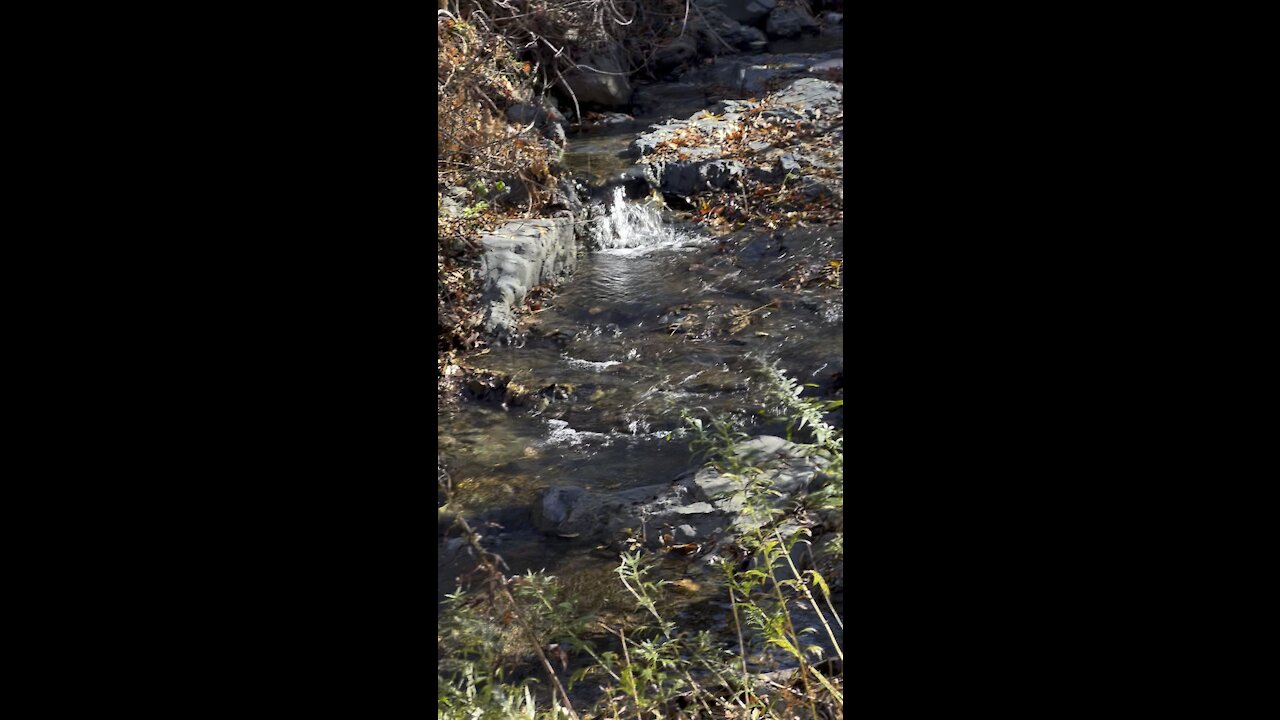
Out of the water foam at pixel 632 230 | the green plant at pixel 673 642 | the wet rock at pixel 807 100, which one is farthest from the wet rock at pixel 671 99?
the green plant at pixel 673 642

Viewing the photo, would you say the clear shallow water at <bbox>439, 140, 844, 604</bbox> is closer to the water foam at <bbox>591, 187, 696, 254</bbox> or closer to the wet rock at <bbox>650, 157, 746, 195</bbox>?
the water foam at <bbox>591, 187, 696, 254</bbox>

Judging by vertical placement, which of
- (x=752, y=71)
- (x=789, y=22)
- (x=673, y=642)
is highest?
(x=789, y=22)

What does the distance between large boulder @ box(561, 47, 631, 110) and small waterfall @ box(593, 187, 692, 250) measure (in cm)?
224

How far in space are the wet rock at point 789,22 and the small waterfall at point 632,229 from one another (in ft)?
18.5

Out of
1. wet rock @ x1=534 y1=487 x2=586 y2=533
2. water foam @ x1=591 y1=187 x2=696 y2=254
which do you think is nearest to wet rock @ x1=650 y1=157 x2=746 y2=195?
water foam @ x1=591 y1=187 x2=696 y2=254

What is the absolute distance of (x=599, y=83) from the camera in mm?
10094

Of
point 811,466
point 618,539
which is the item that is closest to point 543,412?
point 618,539

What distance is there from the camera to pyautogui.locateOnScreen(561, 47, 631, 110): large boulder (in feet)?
32.7

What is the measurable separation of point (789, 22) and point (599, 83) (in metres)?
3.86

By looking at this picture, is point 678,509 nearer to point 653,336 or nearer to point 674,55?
point 653,336

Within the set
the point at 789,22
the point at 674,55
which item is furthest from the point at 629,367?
the point at 789,22
